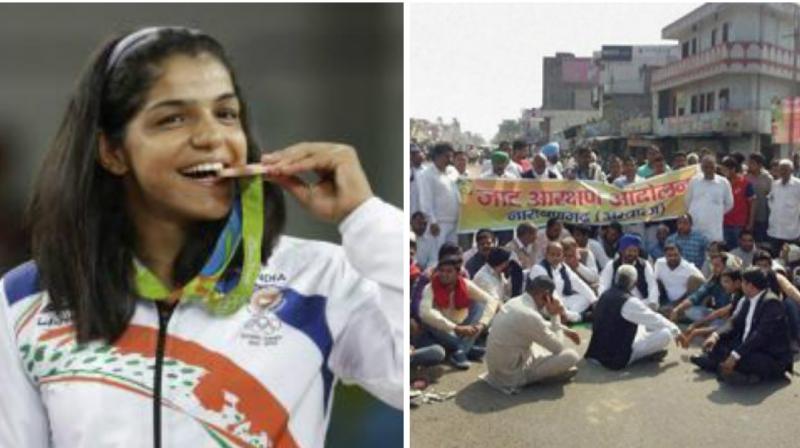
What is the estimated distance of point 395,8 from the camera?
2.39m

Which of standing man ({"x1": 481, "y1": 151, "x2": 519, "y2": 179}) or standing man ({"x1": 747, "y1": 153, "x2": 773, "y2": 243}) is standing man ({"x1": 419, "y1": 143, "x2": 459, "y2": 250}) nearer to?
standing man ({"x1": 481, "y1": 151, "x2": 519, "y2": 179})

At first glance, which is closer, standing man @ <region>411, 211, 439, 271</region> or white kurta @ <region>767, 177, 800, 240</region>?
standing man @ <region>411, 211, 439, 271</region>

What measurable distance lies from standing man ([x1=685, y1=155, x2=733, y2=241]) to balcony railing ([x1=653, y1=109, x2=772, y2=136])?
9cm

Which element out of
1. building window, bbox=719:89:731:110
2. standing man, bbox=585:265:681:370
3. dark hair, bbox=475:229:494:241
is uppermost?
building window, bbox=719:89:731:110

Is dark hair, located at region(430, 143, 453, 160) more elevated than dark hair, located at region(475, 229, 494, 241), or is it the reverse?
dark hair, located at region(430, 143, 453, 160)

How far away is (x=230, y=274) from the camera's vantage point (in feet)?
7.59

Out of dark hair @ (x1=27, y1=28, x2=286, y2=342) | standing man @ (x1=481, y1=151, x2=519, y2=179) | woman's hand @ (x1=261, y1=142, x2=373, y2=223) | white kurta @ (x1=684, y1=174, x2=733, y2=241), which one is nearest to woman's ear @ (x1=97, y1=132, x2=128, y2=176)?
dark hair @ (x1=27, y1=28, x2=286, y2=342)

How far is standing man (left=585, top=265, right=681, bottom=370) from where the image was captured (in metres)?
2.58

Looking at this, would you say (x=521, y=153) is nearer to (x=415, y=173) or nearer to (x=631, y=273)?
(x=415, y=173)

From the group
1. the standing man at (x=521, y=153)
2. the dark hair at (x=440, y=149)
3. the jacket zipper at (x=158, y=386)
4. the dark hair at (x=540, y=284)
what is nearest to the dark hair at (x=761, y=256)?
the dark hair at (x=540, y=284)

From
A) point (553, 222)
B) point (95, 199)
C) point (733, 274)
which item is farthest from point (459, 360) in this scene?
point (95, 199)

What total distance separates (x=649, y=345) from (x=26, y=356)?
157 cm

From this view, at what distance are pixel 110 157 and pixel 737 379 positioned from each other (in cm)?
168

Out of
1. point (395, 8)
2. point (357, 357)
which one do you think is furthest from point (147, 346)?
point (395, 8)
